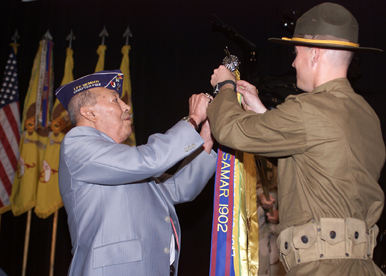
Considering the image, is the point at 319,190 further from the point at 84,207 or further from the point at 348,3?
the point at 348,3

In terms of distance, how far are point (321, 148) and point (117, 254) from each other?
90cm

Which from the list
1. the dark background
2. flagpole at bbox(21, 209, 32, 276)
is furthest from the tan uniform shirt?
flagpole at bbox(21, 209, 32, 276)

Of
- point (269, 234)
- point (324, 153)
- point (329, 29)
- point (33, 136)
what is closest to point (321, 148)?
point (324, 153)

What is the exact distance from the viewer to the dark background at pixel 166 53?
131 inches

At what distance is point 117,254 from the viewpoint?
1.51 meters

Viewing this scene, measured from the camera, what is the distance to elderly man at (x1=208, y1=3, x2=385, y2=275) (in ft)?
3.94

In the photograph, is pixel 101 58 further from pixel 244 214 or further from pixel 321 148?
Answer: pixel 321 148

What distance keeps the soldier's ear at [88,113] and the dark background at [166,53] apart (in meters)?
1.73

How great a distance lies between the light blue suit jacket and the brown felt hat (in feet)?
1.94

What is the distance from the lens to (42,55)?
4.18m

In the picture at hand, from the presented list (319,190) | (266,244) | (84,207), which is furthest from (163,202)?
(266,244)

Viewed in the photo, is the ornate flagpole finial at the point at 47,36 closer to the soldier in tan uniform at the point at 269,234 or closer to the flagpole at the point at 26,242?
the flagpole at the point at 26,242

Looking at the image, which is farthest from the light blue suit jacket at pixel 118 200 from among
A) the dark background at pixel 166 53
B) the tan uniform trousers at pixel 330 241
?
the dark background at pixel 166 53

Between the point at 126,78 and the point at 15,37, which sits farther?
the point at 15,37
